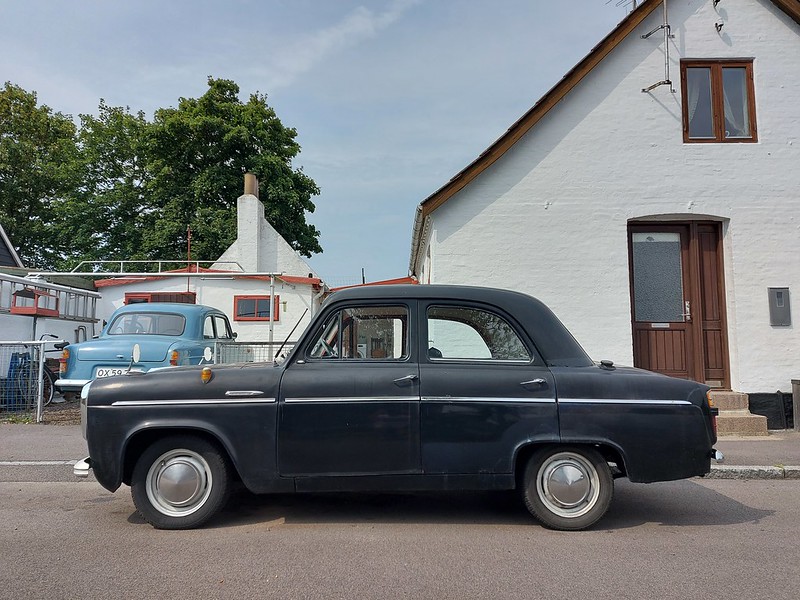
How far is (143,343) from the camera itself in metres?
8.78

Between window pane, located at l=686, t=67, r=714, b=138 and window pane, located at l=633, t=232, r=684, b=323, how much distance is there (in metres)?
1.98

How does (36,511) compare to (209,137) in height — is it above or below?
below

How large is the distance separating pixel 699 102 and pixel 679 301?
3285mm

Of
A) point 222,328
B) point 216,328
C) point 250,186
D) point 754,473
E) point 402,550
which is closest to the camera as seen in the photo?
point 402,550

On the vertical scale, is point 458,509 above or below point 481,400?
below

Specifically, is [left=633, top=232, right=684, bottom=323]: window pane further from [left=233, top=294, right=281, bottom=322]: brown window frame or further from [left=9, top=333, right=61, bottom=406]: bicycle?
[left=233, top=294, right=281, bottom=322]: brown window frame

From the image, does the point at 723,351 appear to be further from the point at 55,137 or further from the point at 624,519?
the point at 55,137

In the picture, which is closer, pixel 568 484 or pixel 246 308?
pixel 568 484

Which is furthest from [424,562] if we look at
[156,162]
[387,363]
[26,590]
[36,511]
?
[156,162]

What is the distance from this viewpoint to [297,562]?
144 inches

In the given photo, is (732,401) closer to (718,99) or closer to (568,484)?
(718,99)

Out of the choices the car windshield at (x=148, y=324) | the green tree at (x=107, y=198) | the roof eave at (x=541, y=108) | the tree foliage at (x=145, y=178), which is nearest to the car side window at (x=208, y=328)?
the car windshield at (x=148, y=324)

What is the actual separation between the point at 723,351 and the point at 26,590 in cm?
935

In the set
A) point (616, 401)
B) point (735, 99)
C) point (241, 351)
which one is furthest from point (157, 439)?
point (735, 99)
